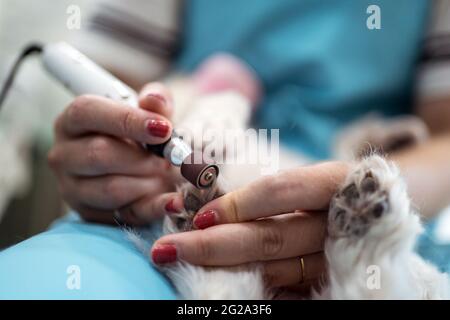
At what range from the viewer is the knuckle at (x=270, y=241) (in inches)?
23.1

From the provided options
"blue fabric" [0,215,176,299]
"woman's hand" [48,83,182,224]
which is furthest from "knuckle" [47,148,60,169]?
"blue fabric" [0,215,176,299]

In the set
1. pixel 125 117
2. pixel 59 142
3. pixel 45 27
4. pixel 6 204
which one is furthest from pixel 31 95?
pixel 125 117

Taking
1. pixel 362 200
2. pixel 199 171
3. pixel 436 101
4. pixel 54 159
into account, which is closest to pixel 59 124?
pixel 54 159

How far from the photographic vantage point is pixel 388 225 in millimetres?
537

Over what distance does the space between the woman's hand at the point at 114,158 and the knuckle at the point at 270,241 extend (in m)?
0.12

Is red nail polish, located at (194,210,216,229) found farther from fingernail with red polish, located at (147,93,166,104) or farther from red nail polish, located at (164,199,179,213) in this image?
fingernail with red polish, located at (147,93,166,104)

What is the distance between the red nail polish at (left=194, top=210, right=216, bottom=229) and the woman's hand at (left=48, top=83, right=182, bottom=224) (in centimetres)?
6

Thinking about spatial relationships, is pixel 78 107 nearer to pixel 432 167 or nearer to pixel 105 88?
pixel 105 88

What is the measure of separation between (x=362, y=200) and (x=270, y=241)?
12cm

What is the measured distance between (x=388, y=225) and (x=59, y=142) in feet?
1.57

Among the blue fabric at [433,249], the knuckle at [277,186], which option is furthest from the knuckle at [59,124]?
the blue fabric at [433,249]

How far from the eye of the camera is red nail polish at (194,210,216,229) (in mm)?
590

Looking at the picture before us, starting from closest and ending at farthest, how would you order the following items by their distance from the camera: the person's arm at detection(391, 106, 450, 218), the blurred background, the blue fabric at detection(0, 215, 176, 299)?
the blue fabric at detection(0, 215, 176, 299)
the person's arm at detection(391, 106, 450, 218)
the blurred background
